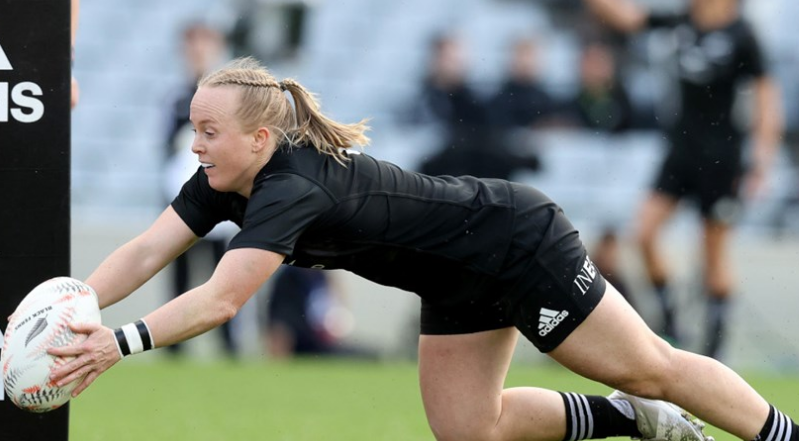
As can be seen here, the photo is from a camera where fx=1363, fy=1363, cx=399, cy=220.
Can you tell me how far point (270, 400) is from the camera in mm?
8172

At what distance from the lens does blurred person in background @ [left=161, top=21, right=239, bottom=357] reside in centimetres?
1081

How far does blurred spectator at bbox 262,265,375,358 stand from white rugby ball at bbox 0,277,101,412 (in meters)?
7.64

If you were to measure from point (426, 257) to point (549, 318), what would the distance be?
0.46 meters

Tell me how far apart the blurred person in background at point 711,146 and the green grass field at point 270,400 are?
0.82 m

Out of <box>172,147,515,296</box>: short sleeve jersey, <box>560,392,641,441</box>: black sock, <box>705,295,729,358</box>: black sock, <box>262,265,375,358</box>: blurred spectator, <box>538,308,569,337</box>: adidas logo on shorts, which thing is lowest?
<box>262,265,375,358</box>: blurred spectator

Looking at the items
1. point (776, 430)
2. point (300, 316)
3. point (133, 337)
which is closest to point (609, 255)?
point (300, 316)

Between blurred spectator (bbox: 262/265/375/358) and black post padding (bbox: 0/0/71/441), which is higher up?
black post padding (bbox: 0/0/71/441)

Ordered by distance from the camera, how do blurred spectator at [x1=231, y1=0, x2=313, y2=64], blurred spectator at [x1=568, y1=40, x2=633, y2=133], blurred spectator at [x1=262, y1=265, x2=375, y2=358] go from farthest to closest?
blurred spectator at [x1=231, y1=0, x2=313, y2=64] < blurred spectator at [x1=568, y1=40, x2=633, y2=133] < blurred spectator at [x1=262, y1=265, x2=375, y2=358]

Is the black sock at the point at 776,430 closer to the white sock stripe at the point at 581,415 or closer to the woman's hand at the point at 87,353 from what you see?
the white sock stripe at the point at 581,415

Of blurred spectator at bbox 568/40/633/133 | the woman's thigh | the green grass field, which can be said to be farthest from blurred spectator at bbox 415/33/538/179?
the woman's thigh

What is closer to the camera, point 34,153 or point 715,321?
point 34,153

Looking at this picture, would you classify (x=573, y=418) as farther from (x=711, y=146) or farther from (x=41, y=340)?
(x=711, y=146)

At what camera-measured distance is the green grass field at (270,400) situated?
21.9 feet

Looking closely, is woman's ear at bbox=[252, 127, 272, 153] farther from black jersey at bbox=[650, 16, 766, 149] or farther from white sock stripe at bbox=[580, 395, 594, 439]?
black jersey at bbox=[650, 16, 766, 149]
